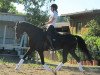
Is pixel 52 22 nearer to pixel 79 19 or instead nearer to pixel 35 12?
pixel 35 12

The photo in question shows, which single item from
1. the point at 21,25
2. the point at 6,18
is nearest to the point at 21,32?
the point at 21,25

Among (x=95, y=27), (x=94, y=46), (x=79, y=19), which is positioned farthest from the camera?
(x=79, y=19)

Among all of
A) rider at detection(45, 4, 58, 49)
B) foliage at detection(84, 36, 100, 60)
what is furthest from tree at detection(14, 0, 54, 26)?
rider at detection(45, 4, 58, 49)

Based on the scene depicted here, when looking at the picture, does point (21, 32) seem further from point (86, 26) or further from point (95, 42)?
point (86, 26)

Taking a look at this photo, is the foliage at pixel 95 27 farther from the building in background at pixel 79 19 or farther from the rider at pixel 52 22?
the rider at pixel 52 22

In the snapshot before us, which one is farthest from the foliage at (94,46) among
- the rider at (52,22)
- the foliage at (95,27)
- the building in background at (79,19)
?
the rider at (52,22)

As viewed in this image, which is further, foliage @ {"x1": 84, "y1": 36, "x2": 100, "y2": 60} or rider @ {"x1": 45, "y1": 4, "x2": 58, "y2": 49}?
foliage @ {"x1": 84, "y1": 36, "x2": 100, "y2": 60}

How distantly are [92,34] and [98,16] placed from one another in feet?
6.53

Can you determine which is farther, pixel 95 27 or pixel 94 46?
pixel 95 27

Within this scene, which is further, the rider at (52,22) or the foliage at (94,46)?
the foliage at (94,46)

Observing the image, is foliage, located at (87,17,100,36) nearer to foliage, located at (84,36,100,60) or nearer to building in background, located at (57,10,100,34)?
building in background, located at (57,10,100,34)

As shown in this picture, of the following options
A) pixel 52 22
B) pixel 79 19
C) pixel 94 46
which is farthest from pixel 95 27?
pixel 52 22

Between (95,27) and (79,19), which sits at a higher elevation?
(79,19)

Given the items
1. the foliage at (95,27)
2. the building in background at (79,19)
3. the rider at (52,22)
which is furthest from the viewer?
the building in background at (79,19)
